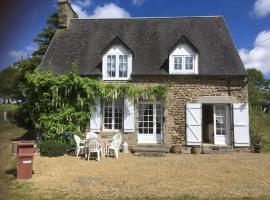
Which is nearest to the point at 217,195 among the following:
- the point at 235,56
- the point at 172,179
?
the point at 172,179

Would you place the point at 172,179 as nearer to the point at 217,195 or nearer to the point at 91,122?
the point at 217,195

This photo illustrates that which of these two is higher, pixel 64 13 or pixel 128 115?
Answer: pixel 64 13

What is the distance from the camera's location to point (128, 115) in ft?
43.6

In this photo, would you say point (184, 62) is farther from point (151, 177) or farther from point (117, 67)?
point (151, 177)

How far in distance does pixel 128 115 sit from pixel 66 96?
9.42 feet

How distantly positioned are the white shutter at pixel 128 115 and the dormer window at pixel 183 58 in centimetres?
244

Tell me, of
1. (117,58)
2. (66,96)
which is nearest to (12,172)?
(66,96)

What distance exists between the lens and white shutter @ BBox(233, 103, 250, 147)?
12930 mm

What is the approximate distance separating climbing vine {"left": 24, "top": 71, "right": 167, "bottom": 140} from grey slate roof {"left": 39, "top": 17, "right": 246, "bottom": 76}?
3.30 ft

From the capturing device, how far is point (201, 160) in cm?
1034

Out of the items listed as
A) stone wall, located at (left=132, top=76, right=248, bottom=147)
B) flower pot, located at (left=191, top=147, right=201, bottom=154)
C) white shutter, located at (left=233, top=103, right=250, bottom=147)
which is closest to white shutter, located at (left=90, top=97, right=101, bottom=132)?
stone wall, located at (left=132, top=76, right=248, bottom=147)

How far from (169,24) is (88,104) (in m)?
6.44

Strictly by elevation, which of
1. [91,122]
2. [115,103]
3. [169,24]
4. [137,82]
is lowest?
[91,122]

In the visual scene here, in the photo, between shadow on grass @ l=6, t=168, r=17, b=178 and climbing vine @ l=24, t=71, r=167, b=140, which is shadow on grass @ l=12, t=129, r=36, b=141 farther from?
shadow on grass @ l=6, t=168, r=17, b=178
